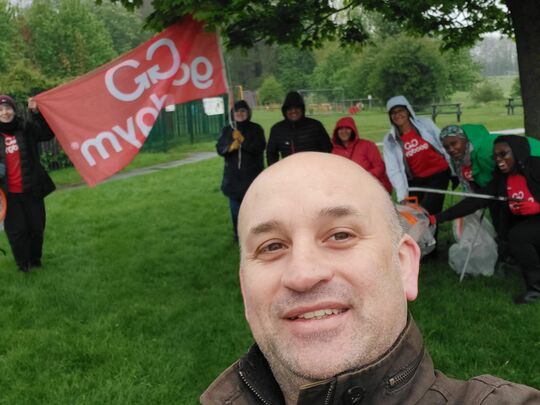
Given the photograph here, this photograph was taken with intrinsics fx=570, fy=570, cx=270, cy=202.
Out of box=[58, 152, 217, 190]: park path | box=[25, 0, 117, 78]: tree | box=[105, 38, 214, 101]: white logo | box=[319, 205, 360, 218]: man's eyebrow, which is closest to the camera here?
box=[319, 205, 360, 218]: man's eyebrow

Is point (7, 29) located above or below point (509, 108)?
above

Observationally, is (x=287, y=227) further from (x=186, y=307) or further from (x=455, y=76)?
(x=455, y=76)

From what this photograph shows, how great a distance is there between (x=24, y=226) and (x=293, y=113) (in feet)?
10.7

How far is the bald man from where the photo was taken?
1.23 m

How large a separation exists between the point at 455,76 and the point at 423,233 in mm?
46714

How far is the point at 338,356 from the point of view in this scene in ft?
4.00

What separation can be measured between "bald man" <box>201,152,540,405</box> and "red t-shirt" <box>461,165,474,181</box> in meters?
4.13

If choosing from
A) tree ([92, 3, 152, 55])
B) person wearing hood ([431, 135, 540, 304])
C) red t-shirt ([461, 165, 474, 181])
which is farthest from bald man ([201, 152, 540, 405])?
tree ([92, 3, 152, 55])

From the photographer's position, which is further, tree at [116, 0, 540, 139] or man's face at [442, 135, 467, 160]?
man's face at [442, 135, 467, 160]

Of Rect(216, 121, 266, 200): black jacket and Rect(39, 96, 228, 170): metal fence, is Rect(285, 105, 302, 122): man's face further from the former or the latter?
Rect(39, 96, 228, 170): metal fence

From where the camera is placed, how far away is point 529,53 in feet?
18.7

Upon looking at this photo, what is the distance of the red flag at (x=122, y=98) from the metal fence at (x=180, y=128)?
38.0 feet

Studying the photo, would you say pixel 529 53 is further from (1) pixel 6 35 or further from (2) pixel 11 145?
(1) pixel 6 35

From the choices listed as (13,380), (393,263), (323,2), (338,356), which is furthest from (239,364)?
(323,2)
